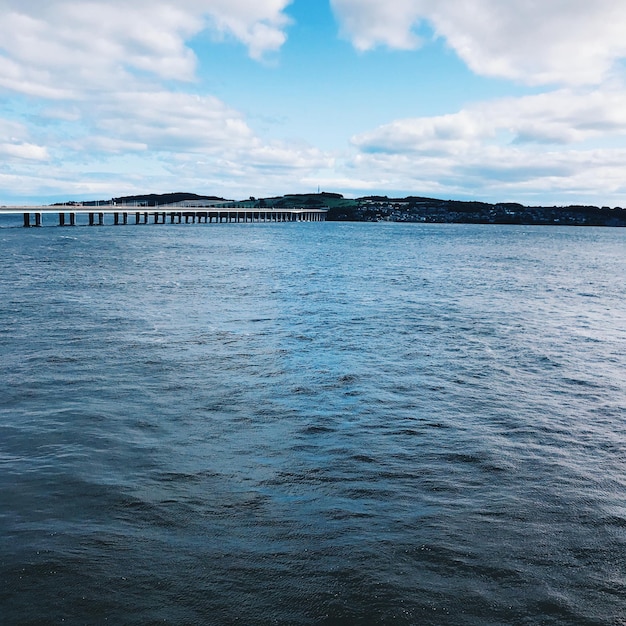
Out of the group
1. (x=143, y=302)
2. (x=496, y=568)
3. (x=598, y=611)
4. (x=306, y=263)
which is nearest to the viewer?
(x=598, y=611)

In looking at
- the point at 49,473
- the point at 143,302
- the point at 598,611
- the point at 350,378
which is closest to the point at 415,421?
the point at 350,378

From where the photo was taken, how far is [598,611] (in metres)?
8.21

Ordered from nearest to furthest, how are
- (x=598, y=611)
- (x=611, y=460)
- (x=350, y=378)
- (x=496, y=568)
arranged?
1. (x=598, y=611)
2. (x=496, y=568)
3. (x=611, y=460)
4. (x=350, y=378)

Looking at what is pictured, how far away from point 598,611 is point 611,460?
6.13 m

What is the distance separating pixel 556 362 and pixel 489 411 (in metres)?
7.62

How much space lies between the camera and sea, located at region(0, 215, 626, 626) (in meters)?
8.45

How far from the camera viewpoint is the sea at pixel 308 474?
8445 millimetres

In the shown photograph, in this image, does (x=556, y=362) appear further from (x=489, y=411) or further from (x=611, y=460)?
(x=611, y=460)

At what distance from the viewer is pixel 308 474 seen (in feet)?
40.7

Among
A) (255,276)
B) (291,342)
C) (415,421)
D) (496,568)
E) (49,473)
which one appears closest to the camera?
(496,568)

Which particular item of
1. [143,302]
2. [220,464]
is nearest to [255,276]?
[143,302]

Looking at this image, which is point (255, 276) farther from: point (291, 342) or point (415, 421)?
point (415, 421)

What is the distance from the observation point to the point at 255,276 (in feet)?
176

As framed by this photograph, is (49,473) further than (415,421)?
No
